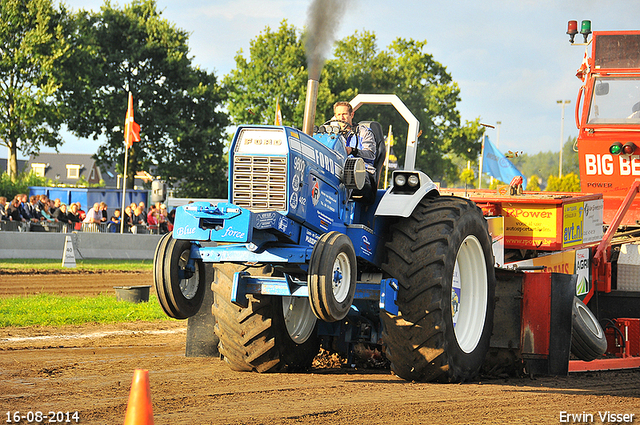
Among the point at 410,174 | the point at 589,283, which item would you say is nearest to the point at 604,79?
the point at 589,283

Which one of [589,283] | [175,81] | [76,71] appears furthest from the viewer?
[175,81]

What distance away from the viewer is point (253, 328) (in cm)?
627

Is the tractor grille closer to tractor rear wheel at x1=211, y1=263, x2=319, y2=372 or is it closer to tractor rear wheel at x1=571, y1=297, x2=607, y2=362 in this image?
tractor rear wheel at x1=211, y1=263, x2=319, y2=372

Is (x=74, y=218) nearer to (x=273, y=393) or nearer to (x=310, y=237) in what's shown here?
(x=310, y=237)

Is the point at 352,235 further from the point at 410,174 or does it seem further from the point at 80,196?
the point at 80,196

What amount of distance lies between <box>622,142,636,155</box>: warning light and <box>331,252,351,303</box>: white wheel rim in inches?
276

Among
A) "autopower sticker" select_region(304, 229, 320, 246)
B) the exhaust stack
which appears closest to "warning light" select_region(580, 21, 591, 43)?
the exhaust stack

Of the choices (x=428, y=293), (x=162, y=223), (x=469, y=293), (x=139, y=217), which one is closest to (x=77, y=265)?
(x=139, y=217)

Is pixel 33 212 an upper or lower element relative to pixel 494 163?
lower

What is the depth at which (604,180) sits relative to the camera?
443 inches

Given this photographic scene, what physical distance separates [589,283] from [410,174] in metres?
3.65

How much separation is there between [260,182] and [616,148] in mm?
7272

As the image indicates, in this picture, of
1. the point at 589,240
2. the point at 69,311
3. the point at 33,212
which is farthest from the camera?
the point at 33,212

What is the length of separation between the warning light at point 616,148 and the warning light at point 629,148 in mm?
69
